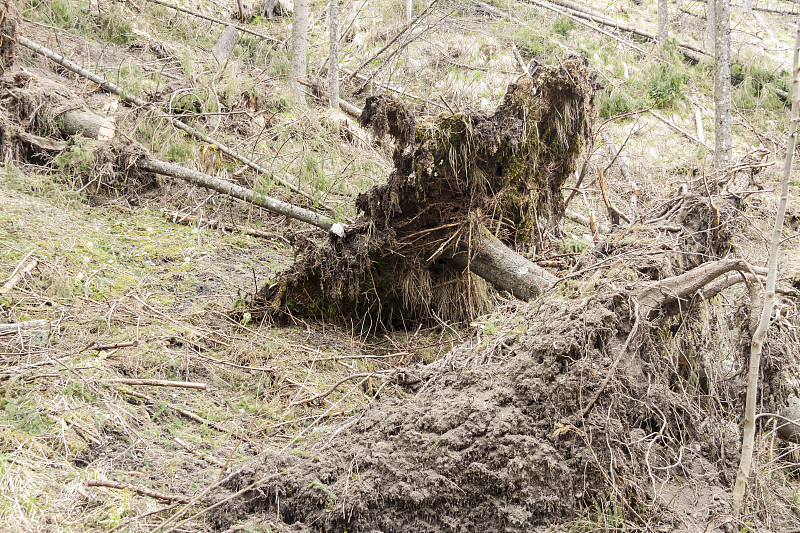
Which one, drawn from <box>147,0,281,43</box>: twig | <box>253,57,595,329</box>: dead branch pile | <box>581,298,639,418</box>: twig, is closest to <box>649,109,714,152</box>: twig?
<box>253,57,595,329</box>: dead branch pile

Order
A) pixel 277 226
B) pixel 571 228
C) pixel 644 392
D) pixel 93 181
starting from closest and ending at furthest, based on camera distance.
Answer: pixel 644 392 → pixel 93 181 → pixel 277 226 → pixel 571 228

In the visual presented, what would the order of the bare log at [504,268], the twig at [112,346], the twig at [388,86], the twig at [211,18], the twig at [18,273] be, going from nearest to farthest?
the twig at [112,346] → the twig at [18,273] → the bare log at [504,268] → the twig at [388,86] → the twig at [211,18]

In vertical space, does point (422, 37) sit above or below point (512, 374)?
above

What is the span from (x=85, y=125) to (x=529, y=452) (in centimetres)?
675

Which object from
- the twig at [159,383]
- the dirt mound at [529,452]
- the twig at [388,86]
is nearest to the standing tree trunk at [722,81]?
the twig at [388,86]

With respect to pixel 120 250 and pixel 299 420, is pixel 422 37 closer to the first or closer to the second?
pixel 120 250

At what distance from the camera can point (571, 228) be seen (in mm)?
8438

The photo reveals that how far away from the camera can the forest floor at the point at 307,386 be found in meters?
2.70

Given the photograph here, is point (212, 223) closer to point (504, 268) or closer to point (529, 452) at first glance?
point (504, 268)

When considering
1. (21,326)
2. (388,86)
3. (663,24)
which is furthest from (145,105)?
(663,24)

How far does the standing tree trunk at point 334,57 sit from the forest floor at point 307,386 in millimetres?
2630

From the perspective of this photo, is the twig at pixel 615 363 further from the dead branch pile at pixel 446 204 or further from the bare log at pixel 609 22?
the bare log at pixel 609 22

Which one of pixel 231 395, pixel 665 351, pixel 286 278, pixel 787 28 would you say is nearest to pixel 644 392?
pixel 665 351

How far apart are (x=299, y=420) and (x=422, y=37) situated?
9.81 metres
